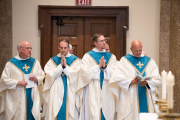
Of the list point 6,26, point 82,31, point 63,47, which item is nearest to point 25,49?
point 63,47

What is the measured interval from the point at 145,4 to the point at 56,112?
3.78 meters

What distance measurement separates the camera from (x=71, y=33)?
22.3 feet

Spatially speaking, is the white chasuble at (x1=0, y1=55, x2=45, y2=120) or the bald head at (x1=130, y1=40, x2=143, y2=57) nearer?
the bald head at (x1=130, y1=40, x2=143, y2=57)

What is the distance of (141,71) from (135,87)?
34cm

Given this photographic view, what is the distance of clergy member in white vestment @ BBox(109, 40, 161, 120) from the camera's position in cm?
445

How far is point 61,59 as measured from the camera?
5070mm

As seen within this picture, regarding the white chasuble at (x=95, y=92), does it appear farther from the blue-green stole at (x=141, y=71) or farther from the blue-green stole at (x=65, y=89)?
the blue-green stole at (x=141, y=71)

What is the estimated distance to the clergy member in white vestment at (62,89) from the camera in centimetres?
488

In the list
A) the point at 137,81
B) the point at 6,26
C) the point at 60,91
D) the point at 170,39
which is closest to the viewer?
the point at 137,81

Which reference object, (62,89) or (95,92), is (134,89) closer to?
(95,92)

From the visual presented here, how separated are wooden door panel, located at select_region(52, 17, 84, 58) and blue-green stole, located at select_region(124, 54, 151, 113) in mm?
2344

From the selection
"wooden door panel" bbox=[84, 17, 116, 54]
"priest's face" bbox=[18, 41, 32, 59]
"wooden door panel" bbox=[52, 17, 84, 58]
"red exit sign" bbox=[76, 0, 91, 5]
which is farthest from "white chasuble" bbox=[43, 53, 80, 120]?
"red exit sign" bbox=[76, 0, 91, 5]

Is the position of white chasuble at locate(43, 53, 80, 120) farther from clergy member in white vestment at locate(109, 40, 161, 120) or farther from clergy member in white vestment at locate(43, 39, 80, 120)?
clergy member in white vestment at locate(109, 40, 161, 120)

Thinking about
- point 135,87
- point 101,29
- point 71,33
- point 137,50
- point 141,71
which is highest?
point 101,29
